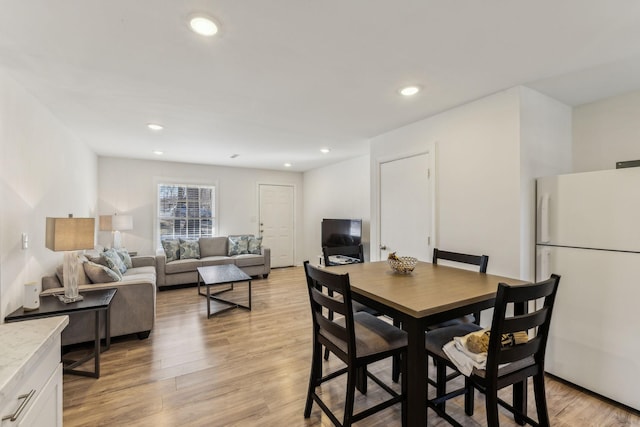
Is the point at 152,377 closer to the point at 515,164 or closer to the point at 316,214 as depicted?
the point at 515,164

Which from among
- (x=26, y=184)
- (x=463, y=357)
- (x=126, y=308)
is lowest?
(x=126, y=308)

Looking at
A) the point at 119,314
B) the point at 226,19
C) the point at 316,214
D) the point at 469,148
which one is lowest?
the point at 119,314

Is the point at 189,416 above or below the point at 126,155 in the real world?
below

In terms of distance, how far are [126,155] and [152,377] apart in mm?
4264

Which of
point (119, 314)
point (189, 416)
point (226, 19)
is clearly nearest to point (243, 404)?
point (189, 416)

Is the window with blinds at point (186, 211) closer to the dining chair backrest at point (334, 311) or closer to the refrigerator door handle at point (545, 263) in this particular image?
the dining chair backrest at point (334, 311)

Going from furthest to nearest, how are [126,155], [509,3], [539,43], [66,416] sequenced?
[126,155] → [66,416] → [539,43] → [509,3]

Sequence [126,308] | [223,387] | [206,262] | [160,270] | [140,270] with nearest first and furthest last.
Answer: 1. [223,387]
2. [126,308]
3. [140,270]
4. [160,270]
5. [206,262]

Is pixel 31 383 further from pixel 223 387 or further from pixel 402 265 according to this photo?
pixel 402 265

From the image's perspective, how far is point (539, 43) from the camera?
1688mm

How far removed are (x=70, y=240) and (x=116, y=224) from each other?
2.92m

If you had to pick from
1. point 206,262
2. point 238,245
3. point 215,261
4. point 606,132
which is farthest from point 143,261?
point 606,132

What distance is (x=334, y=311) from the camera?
59.2 inches

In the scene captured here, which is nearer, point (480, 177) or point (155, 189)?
point (480, 177)
